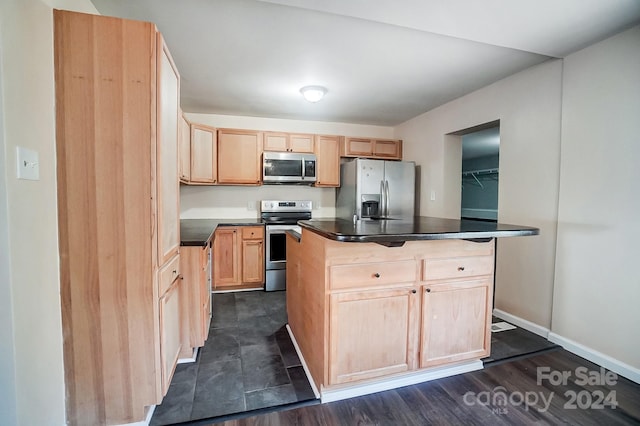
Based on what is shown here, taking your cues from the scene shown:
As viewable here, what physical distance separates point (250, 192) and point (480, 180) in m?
5.29

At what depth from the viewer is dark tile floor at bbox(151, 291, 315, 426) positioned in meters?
1.62

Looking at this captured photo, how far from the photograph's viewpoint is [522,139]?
2607 mm

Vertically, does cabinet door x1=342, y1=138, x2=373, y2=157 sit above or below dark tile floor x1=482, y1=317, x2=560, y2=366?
above

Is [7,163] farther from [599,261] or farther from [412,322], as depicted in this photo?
[599,261]

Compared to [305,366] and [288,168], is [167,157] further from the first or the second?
[288,168]

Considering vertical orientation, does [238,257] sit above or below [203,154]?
below

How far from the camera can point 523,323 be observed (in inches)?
103

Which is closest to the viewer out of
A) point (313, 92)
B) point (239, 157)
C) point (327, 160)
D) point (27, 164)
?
point (27, 164)

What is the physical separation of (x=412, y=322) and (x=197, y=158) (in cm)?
302

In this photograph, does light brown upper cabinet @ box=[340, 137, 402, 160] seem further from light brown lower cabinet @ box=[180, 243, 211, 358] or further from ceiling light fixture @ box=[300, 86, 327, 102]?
light brown lower cabinet @ box=[180, 243, 211, 358]

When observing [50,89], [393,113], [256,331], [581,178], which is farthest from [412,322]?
[393,113]

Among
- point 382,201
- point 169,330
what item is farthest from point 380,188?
point 169,330

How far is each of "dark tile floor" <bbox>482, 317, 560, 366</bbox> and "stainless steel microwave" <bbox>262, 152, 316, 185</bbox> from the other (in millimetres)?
2789

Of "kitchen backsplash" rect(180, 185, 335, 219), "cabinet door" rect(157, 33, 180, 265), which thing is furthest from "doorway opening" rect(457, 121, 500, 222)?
"cabinet door" rect(157, 33, 180, 265)
